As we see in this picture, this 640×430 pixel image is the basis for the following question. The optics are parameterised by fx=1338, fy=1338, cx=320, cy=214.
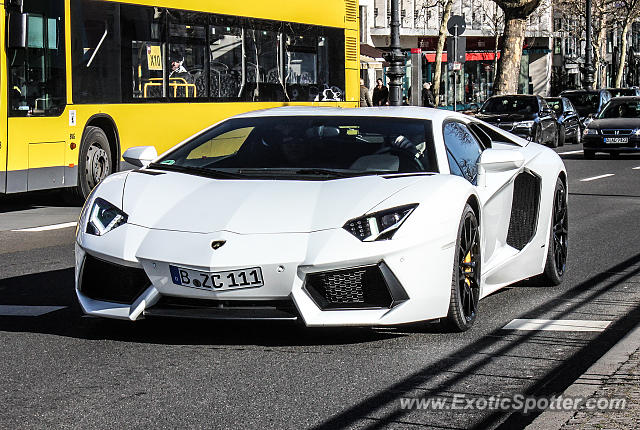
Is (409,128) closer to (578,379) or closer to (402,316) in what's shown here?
(402,316)

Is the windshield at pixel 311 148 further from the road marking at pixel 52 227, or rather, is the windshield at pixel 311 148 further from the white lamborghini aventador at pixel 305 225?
the road marking at pixel 52 227

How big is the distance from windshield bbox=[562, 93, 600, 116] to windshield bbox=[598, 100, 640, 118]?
13.1 m

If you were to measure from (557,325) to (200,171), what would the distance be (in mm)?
2178

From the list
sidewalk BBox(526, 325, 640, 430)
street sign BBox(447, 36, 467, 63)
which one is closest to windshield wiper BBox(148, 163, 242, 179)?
sidewalk BBox(526, 325, 640, 430)

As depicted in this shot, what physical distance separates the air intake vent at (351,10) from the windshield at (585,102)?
70.0 ft

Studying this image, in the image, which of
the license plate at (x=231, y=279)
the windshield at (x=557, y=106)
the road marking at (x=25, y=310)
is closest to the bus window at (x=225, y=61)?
the road marking at (x=25, y=310)

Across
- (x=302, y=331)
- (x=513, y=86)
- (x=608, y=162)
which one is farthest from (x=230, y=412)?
(x=513, y=86)

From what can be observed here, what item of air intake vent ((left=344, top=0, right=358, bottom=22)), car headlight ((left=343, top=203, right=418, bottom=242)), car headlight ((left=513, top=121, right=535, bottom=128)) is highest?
air intake vent ((left=344, top=0, right=358, bottom=22))

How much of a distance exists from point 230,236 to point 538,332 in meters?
1.88

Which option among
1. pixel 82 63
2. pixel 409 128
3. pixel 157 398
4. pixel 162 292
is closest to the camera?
pixel 157 398

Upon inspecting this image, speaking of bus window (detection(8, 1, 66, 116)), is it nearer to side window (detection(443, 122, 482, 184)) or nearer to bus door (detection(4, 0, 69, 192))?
bus door (detection(4, 0, 69, 192))

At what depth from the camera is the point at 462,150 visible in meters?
7.99

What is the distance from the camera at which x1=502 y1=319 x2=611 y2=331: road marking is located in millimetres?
7398

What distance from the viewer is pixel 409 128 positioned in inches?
305
